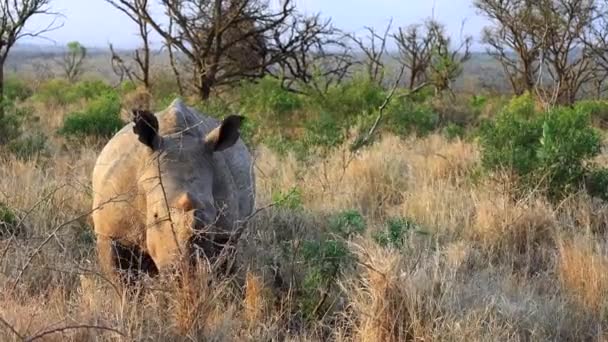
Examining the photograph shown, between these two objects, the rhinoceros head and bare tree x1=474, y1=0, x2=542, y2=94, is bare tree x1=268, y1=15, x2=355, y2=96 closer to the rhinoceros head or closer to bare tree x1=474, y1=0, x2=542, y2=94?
bare tree x1=474, y1=0, x2=542, y2=94

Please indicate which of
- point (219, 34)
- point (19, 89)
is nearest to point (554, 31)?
point (219, 34)

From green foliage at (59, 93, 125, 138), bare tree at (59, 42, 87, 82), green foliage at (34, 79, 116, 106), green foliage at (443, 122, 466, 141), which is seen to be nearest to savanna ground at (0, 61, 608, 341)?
green foliage at (59, 93, 125, 138)

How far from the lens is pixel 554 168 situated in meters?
7.43

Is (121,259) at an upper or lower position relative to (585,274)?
upper

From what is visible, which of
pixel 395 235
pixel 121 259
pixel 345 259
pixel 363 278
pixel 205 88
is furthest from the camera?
A: pixel 205 88

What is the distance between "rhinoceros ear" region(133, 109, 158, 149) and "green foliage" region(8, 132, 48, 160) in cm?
521

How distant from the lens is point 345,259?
200 inches

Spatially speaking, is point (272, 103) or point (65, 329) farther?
point (272, 103)

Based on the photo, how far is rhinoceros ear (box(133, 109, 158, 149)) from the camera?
14.1 feet

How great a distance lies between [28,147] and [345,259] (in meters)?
5.97

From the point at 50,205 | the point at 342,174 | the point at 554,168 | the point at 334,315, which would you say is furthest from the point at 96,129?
the point at 334,315

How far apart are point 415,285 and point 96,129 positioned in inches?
312

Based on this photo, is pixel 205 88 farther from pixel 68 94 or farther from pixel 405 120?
pixel 405 120

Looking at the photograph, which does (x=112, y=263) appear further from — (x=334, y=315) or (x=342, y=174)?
(x=342, y=174)
